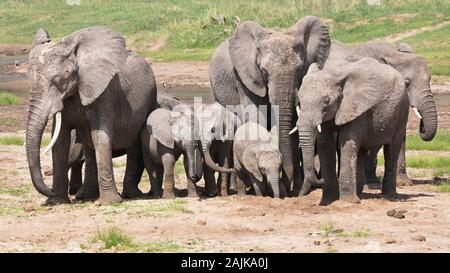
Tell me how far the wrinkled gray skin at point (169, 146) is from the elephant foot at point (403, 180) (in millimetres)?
3071

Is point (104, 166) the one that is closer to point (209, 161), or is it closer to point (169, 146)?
point (169, 146)

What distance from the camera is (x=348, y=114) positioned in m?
13.2

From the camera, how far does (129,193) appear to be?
1512 cm

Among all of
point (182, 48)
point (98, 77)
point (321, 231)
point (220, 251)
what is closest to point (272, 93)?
point (98, 77)

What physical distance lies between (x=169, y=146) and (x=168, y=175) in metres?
0.36

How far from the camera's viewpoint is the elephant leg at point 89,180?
14.9 meters

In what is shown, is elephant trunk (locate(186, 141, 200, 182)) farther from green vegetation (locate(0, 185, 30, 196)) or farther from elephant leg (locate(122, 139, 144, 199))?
green vegetation (locate(0, 185, 30, 196))

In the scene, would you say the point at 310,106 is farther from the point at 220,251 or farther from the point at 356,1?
the point at 356,1

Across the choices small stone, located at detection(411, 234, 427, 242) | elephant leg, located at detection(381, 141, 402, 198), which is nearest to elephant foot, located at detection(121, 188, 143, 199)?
elephant leg, located at detection(381, 141, 402, 198)

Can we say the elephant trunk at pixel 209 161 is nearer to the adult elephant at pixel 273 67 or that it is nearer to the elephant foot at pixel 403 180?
the adult elephant at pixel 273 67

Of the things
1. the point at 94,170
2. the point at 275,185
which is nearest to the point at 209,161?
the point at 275,185

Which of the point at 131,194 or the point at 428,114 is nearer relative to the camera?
the point at 131,194

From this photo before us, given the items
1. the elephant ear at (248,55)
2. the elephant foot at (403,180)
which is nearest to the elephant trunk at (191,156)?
the elephant ear at (248,55)

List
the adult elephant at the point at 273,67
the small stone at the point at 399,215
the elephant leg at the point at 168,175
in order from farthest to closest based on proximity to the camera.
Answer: the adult elephant at the point at 273,67
the elephant leg at the point at 168,175
the small stone at the point at 399,215
